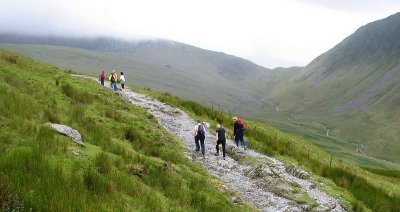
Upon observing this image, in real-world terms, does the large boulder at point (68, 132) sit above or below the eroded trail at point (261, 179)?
above

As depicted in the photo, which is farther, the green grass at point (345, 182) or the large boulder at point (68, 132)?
the green grass at point (345, 182)

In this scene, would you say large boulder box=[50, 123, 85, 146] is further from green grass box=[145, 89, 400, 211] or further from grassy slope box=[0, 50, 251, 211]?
green grass box=[145, 89, 400, 211]

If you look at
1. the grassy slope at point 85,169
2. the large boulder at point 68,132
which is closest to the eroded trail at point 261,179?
the grassy slope at point 85,169

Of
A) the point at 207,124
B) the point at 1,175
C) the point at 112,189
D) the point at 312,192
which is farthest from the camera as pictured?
the point at 207,124

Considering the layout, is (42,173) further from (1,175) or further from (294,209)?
(294,209)

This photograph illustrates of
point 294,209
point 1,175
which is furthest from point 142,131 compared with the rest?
point 1,175

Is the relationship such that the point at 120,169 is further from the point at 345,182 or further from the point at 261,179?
the point at 345,182

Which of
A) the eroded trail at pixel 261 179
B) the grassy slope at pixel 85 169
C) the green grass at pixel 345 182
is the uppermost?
the grassy slope at pixel 85 169

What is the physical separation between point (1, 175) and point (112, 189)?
2.79 meters

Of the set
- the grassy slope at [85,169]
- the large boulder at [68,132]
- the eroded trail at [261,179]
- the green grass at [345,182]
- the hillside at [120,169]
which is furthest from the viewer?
the green grass at [345,182]

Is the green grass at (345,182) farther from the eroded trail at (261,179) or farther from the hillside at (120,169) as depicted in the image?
the eroded trail at (261,179)

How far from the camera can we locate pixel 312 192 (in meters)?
22.3

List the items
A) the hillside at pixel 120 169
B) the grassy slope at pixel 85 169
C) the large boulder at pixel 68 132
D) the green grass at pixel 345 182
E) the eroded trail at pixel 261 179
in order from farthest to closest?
the green grass at pixel 345 182 < the eroded trail at pixel 261 179 < the large boulder at pixel 68 132 < the hillside at pixel 120 169 < the grassy slope at pixel 85 169

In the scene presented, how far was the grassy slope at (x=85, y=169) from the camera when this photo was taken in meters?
9.06
